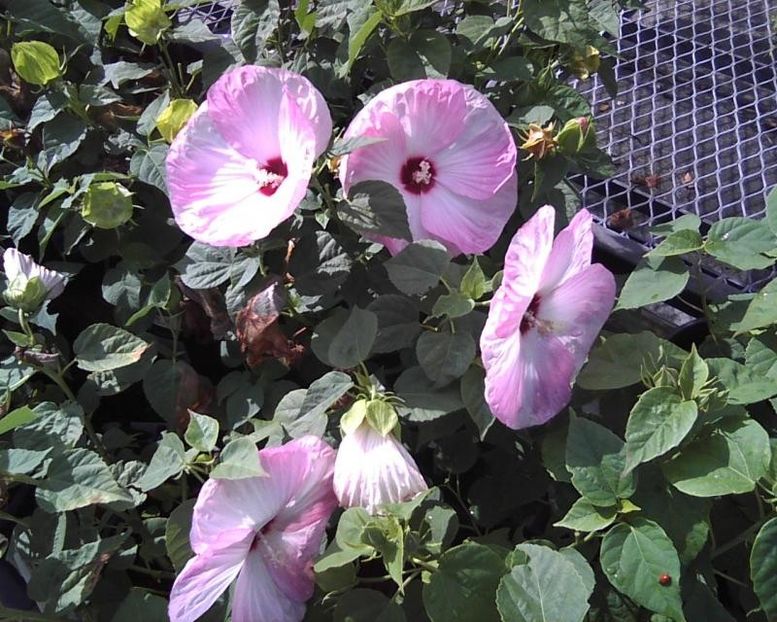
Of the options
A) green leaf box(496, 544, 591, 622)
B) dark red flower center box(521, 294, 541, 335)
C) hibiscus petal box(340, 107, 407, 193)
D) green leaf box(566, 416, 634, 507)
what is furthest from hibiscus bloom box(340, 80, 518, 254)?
green leaf box(496, 544, 591, 622)

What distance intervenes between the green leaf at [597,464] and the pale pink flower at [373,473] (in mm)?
128

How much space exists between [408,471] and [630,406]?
26 centimetres

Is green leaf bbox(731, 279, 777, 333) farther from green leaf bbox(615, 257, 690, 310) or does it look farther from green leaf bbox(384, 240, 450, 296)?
green leaf bbox(384, 240, 450, 296)

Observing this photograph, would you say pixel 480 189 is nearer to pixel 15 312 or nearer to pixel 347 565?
pixel 347 565

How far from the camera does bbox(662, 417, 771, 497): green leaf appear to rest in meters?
0.66

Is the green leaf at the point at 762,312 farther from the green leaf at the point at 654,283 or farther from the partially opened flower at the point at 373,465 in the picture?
the partially opened flower at the point at 373,465

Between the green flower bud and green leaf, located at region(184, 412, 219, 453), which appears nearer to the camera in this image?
green leaf, located at region(184, 412, 219, 453)

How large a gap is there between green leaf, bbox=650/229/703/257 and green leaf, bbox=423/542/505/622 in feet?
1.10

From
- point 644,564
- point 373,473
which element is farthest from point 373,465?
point 644,564

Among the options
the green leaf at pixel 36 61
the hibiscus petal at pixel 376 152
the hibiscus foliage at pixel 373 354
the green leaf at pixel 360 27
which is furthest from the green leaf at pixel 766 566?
the green leaf at pixel 36 61

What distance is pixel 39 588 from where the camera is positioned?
2.51ft

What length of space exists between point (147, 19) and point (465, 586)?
674mm

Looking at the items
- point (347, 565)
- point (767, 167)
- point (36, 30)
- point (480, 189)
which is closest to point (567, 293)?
point (480, 189)

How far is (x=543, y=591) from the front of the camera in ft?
1.99
